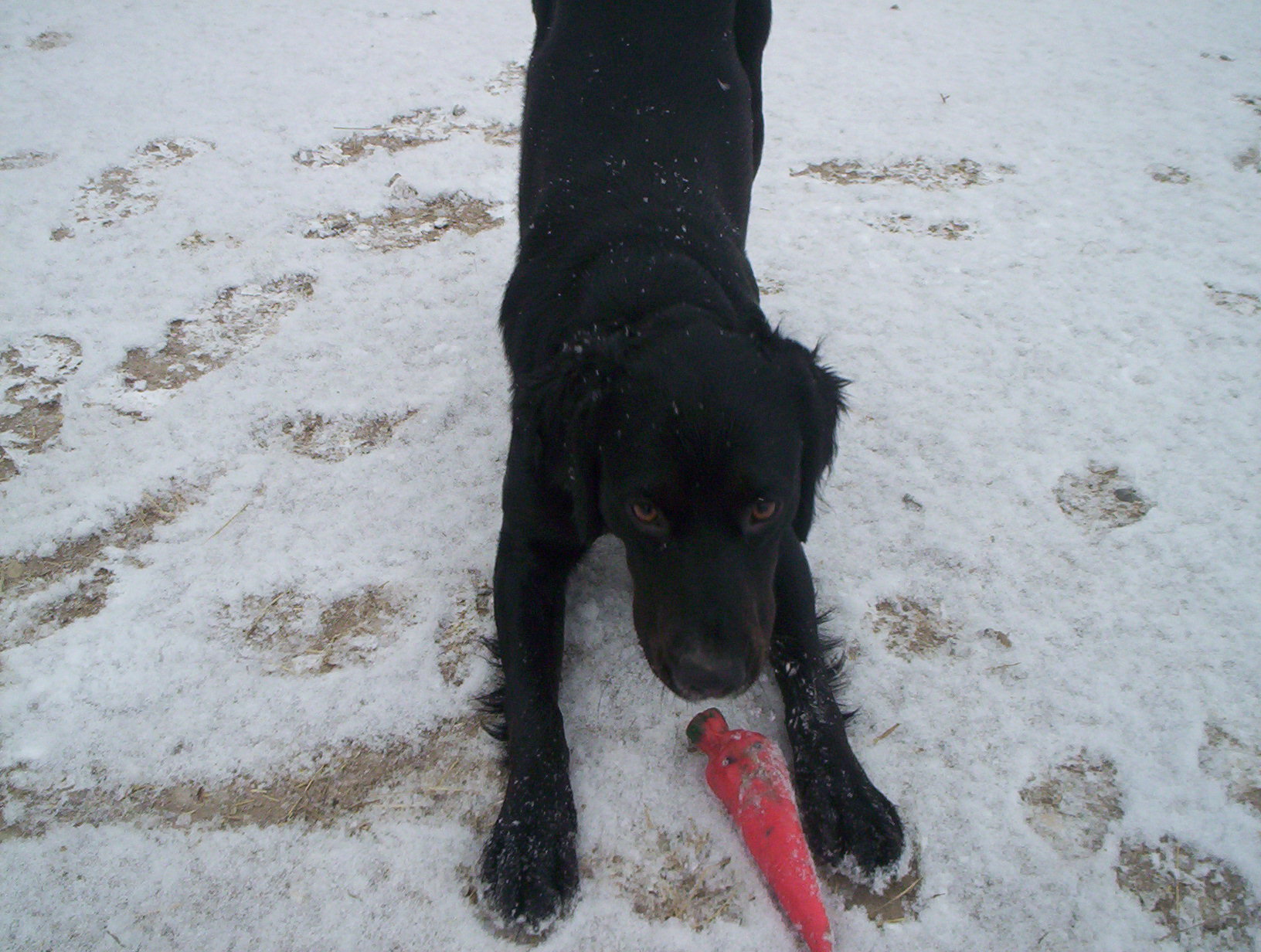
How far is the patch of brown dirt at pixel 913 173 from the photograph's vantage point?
4.30m

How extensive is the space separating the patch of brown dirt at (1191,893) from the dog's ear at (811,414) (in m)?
1.10

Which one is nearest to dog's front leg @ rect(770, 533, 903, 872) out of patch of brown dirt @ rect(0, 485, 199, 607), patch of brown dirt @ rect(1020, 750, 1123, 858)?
patch of brown dirt @ rect(1020, 750, 1123, 858)

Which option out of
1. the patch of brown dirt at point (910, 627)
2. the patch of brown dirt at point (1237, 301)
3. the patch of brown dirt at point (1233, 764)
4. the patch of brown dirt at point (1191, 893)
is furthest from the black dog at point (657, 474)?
the patch of brown dirt at point (1237, 301)

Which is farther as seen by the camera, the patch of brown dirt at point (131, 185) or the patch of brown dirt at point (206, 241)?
the patch of brown dirt at point (131, 185)

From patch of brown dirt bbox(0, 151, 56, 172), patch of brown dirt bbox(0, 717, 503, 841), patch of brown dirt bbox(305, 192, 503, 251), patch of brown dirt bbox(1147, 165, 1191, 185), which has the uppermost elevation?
patch of brown dirt bbox(1147, 165, 1191, 185)

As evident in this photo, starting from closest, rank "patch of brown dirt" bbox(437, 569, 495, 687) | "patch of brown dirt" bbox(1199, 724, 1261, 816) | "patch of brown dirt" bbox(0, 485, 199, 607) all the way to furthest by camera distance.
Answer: "patch of brown dirt" bbox(1199, 724, 1261, 816)
"patch of brown dirt" bbox(437, 569, 495, 687)
"patch of brown dirt" bbox(0, 485, 199, 607)

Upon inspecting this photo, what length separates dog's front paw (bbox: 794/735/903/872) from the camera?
177 centimetres

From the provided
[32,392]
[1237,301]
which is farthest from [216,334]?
[1237,301]

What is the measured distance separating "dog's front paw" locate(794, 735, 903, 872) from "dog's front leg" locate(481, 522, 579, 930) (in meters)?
0.58

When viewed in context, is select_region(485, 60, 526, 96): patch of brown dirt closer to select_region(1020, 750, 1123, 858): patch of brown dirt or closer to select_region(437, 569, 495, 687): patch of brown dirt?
select_region(437, 569, 495, 687): patch of brown dirt

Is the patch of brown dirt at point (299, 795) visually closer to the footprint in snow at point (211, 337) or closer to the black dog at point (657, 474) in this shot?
the black dog at point (657, 474)

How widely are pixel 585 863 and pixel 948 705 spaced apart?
3.49 feet

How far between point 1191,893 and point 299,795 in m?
2.12

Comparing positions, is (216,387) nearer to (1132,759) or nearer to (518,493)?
(518,493)
